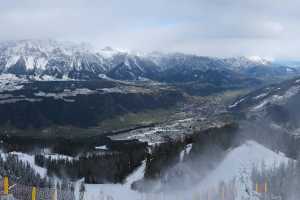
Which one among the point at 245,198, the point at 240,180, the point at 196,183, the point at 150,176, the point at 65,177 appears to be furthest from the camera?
the point at 65,177

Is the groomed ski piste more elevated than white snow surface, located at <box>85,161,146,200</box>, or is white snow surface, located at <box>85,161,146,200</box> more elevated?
the groomed ski piste

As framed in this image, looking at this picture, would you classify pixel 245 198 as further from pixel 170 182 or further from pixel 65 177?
pixel 65 177

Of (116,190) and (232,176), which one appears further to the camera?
(116,190)

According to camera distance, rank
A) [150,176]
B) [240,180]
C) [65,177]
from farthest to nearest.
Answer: [65,177], [150,176], [240,180]

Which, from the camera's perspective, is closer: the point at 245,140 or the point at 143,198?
the point at 143,198

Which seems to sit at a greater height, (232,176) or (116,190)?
(232,176)

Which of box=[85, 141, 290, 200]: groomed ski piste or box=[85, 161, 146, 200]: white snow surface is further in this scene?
box=[85, 161, 146, 200]: white snow surface

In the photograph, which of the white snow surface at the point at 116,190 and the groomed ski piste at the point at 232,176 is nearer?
the groomed ski piste at the point at 232,176

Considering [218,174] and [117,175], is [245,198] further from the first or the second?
[117,175]

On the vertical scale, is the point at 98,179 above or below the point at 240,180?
below

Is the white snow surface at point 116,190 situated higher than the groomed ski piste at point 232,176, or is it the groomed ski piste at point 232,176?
the groomed ski piste at point 232,176

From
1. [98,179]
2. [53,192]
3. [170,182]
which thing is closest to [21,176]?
[53,192]
